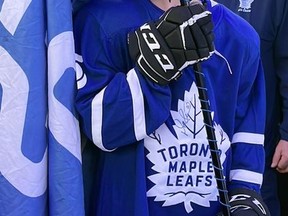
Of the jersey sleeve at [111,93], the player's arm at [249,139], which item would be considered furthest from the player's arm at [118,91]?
the player's arm at [249,139]

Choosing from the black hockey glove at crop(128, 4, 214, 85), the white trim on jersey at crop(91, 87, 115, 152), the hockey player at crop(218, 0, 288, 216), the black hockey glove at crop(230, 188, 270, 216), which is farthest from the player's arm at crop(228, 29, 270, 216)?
the hockey player at crop(218, 0, 288, 216)

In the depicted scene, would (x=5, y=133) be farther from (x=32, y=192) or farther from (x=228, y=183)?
(x=228, y=183)

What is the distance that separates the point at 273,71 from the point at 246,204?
3.41 ft

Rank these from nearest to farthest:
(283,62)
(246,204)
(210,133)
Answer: (210,133)
(246,204)
(283,62)

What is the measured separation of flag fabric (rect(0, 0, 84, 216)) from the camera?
4.81 ft

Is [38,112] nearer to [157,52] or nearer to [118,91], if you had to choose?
[118,91]

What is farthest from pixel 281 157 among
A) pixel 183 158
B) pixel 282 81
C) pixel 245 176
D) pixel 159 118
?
pixel 159 118

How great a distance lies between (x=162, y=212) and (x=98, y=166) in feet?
0.62

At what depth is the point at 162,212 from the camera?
1638 mm

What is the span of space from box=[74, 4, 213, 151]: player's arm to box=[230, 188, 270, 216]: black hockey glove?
1.05 feet

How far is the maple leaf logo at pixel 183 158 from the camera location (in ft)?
5.26

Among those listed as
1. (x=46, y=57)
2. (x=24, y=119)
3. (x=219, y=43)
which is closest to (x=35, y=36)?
(x=46, y=57)

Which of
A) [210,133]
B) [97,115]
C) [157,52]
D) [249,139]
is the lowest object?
[249,139]

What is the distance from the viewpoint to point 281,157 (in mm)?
2609
